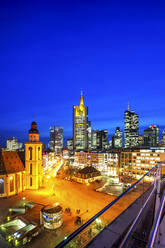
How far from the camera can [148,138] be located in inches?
7495

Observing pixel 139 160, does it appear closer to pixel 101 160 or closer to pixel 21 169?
pixel 101 160

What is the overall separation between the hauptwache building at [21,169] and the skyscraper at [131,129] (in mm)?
153256

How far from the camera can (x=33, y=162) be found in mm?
26781

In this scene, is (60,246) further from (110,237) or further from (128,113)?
(128,113)

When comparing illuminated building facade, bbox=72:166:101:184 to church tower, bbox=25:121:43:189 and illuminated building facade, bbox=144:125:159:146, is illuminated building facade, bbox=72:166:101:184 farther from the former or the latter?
illuminated building facade, bbox=144:125:159:146

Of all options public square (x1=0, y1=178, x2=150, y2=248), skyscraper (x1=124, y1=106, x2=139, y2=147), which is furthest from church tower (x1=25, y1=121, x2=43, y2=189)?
skyscraper (x1=124, y1=106, x2=139, y2=147)

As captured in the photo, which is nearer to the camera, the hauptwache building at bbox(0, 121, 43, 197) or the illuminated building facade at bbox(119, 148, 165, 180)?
the hauptwache building at bbox(0, 121, 43, 197)

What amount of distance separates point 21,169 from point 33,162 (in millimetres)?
2273

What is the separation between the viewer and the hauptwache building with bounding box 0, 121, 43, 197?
2282 cm

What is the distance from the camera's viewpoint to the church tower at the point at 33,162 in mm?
26047

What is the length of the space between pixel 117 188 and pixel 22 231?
68.8 feet

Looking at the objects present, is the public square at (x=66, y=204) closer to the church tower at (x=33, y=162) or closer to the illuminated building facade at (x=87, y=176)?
the church tower at (x=33, y=162)

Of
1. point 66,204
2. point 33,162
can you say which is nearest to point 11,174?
point 33,162

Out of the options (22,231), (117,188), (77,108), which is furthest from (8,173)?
(77,108)
